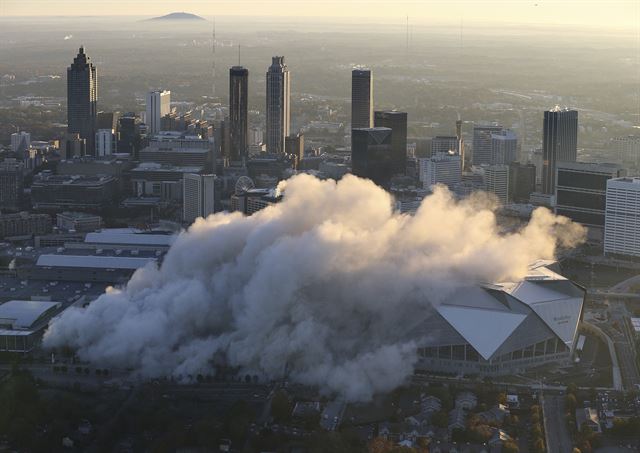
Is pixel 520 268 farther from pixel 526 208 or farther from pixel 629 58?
pixel 629 58

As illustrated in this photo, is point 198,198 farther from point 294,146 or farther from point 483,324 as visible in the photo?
point 483,324

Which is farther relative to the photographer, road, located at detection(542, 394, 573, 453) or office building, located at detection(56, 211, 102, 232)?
office building, located at detection(56, 211, 102, 232)

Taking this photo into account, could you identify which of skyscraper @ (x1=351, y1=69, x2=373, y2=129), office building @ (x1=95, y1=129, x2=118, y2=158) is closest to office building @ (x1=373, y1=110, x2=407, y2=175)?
skyscraper @ (x1=351, y1=69, x2=373, y2=129)

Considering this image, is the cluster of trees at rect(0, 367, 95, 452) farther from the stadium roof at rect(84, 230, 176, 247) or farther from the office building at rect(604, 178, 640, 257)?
the office building at rect(604, 178, 640, 257)

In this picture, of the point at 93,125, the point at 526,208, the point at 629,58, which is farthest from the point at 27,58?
the point at 526,208

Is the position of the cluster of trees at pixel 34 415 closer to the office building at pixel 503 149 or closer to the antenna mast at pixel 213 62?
the office building at pixel 503 149

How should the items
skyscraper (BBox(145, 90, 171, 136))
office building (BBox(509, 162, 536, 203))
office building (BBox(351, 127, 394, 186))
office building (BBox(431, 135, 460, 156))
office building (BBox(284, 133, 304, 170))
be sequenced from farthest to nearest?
skyscraper (BBox(145, 90, 171, 136)) < office building (BBox(284, 133, 304, 170)) < office building (BBox(431, 135, 460, 156)) < office building (BBox(509, 162, 536, 203)) < office building (BBox(351, 127, 394, 186))

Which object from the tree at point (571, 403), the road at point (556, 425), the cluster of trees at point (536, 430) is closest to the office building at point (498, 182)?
the road at point (556, 425)
